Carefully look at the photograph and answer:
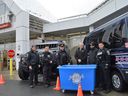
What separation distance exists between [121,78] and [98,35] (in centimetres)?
255

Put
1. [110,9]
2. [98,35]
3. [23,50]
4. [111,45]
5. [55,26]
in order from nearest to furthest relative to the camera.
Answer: [111,45] < [98,35] < [110,9] < [23,50] < [55,26]

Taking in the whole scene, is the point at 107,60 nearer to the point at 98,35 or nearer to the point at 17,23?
the point at 98,35

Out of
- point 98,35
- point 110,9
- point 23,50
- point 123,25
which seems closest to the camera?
point 123,25

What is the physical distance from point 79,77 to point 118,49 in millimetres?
1618

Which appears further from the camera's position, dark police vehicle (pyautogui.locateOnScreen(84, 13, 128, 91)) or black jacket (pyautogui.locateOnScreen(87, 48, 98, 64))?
black jacket (pyautogui.locateOnScreen(87, 48, 98, 64))

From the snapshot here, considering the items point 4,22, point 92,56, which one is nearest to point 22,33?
point 4,22

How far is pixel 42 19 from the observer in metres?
21.7

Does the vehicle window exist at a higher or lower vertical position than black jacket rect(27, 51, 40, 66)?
higher

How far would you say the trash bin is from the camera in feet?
23.6

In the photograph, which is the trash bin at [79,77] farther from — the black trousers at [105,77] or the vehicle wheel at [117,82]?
the vehicle wheel at [117,82]

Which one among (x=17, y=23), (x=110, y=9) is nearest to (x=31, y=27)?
(x=17, y=23)

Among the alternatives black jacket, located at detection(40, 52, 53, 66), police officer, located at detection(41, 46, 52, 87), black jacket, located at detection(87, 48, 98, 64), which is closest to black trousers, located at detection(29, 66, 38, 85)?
police officer, located at detection(41, 46, 52, 87)

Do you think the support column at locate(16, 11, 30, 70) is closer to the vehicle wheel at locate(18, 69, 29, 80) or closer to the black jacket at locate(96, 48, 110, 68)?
the vehicle wheel at locate(18, 69, 29, 80)

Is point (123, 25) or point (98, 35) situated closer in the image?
point (123, 25)
